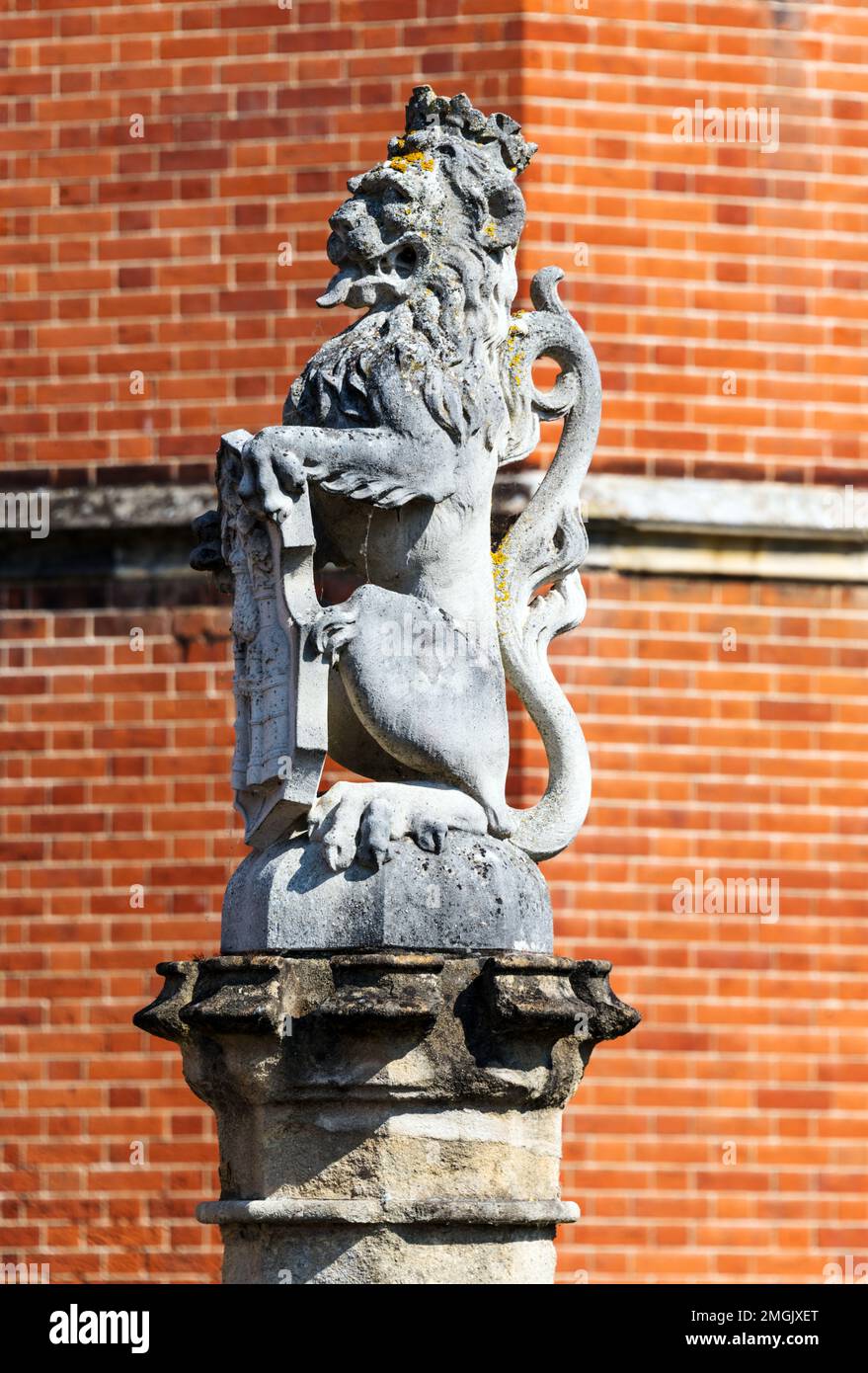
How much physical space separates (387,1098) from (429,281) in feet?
5.89

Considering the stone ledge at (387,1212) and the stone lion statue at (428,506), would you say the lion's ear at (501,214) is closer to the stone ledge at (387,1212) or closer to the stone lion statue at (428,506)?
the stone lion statue at (428,506)

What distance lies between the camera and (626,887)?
28.9 feet

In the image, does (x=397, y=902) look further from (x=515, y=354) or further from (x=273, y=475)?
(x=515, y=354)

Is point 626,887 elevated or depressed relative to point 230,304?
depressed

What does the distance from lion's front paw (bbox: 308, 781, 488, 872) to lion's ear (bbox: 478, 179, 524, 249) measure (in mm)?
1246

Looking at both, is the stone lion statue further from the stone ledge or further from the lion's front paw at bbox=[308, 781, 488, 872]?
the stone ledge

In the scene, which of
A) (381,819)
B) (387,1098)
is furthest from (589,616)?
(387,1098)

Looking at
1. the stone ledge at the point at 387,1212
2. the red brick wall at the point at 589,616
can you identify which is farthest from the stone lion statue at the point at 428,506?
the red brick wall at the point at 589,616

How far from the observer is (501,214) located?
5.96m

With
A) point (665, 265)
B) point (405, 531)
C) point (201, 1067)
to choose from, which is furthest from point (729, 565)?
point (201, 1067)

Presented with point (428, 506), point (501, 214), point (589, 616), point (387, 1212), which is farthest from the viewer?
point (589, 616)

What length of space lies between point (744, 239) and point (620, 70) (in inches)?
28.3
